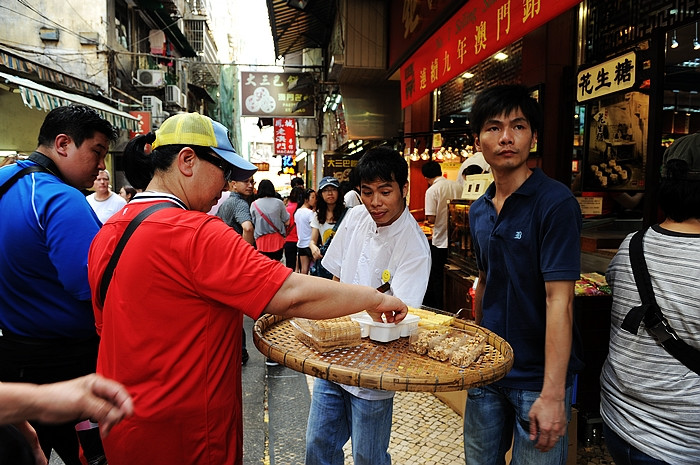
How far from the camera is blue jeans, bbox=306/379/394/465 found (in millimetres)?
2295

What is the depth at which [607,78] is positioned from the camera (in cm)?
427

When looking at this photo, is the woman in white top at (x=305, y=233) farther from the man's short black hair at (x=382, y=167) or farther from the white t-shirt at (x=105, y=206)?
the man's short black hair at (x=382, y=167)

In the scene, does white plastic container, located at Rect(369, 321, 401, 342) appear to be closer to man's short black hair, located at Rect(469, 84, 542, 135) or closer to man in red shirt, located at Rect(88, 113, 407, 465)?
man in red shirt, located at Rect(88, 113, 407, 465)

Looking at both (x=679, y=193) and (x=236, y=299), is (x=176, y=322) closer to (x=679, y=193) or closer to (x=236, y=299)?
(x=236, y=299)

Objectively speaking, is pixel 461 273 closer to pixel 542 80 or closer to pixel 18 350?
pixel 542 80

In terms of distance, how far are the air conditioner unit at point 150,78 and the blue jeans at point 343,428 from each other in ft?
63.5

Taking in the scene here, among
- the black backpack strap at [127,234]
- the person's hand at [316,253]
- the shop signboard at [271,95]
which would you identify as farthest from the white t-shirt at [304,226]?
the shop signboard at [271,95]

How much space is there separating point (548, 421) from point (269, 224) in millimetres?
5816

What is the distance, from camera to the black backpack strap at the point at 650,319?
1809 mm

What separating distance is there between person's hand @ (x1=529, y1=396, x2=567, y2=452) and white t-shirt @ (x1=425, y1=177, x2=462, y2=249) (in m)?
5.75

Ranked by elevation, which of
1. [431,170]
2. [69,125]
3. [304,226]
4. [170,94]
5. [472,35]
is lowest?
[304,226]

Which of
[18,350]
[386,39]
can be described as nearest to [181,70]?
[386,39]

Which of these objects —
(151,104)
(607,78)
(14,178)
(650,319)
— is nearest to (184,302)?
(14,178)

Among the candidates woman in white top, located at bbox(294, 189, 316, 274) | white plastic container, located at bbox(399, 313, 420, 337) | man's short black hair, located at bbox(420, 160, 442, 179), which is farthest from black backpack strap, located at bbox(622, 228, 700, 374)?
woman in white top, located at bbox(294, 189, 316, 274)
